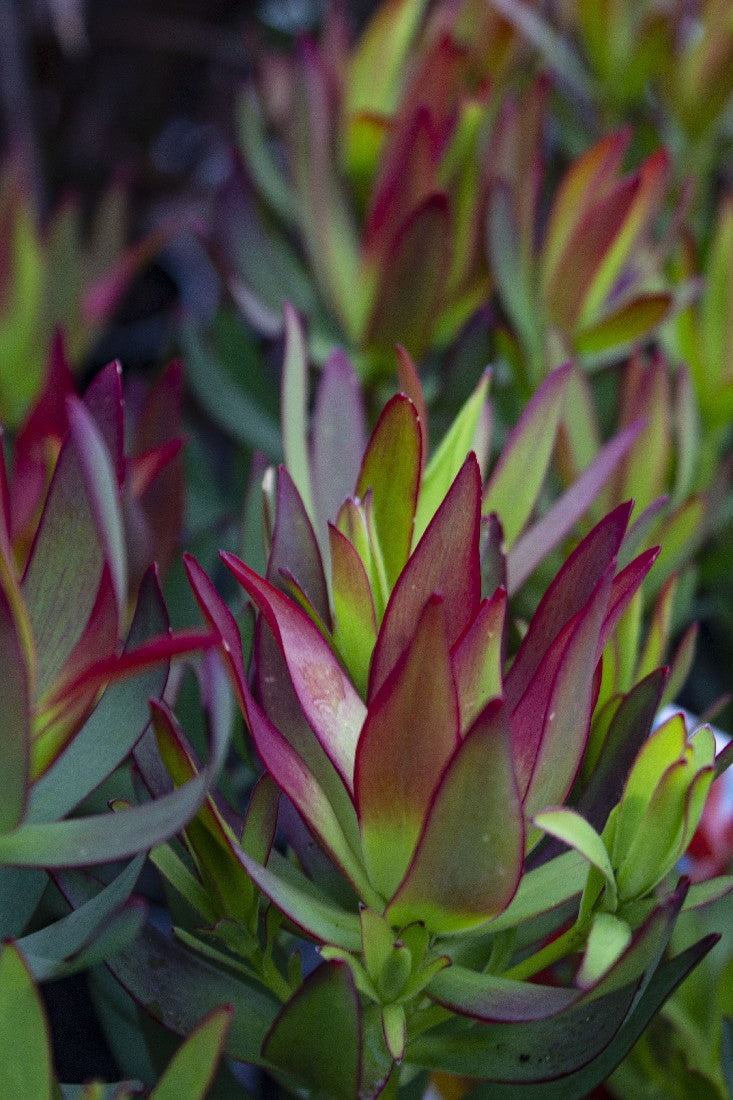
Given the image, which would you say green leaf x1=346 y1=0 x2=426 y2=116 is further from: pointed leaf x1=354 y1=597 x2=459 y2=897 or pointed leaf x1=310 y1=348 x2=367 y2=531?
pointed leaf x1=354 y1=597 x2=459 y2=897

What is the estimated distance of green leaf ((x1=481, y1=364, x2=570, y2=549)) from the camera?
1.52ft

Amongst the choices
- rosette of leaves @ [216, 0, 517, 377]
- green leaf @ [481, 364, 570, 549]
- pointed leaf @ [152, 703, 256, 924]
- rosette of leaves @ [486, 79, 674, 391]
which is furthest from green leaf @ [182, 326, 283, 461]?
pointed leaf @ [152, 703, 256, 924]

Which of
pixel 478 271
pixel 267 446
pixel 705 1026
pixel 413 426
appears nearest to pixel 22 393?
pixel 267 446

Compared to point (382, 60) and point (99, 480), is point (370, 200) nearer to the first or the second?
point (382, 60)

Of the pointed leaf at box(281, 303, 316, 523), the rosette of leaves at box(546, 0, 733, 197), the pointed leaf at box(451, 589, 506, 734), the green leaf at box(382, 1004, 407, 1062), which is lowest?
the green leaf at box(382, 1004, 407, 1062)

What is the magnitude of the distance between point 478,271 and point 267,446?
0.57 feet

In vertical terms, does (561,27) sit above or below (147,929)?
above

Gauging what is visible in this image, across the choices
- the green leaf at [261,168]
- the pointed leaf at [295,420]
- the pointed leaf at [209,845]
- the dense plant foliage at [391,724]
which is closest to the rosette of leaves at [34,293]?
the green leaf at [261,168]

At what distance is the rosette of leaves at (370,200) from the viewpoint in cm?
64

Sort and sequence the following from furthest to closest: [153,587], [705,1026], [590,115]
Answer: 1. [590,115]
2. [705,1026]
3. [153,587]

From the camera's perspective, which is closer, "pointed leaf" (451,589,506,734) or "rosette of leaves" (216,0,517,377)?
"pointed leaf" (451,589,506,734)

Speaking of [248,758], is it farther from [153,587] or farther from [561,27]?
[561,27]

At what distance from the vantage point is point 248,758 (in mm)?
453

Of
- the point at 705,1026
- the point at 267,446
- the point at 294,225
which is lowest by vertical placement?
the point at 705,1026
